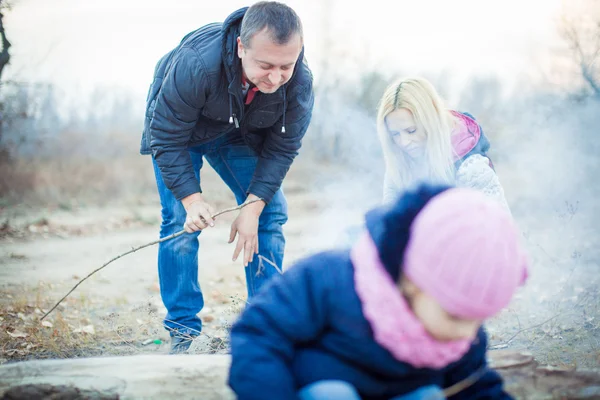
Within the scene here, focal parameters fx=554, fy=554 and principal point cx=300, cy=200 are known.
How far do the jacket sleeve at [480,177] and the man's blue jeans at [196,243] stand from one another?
1076 millimetres

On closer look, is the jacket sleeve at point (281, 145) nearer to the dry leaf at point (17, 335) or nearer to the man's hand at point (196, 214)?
the man's hand at point (196, 214)

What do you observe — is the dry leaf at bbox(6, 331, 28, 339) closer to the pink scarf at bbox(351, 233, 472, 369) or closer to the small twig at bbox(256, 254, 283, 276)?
the small twig at bbox(256, 254, 283, 276)

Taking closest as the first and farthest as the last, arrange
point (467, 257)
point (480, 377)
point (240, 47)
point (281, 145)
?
point (467, 257), point (480, 377), point (240, 47), point (281, 145)

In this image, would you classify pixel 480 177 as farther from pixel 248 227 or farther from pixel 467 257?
pixel 467 257

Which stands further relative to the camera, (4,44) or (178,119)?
(4,44)

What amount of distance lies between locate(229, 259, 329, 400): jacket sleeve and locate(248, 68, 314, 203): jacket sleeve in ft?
5.67

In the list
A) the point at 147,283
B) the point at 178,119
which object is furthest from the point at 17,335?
the point at 147,283

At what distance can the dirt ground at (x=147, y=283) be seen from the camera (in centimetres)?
340

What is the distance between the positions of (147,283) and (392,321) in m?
4.31

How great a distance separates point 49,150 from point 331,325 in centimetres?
1056

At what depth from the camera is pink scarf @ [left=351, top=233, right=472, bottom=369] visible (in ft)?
4.53

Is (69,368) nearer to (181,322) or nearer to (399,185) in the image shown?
(181,322)

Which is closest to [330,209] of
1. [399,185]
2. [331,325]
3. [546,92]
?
[546,92]

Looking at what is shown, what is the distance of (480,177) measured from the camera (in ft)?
9.87
